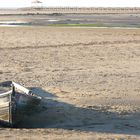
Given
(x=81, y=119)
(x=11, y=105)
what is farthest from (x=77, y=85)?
(x=11, y=105)

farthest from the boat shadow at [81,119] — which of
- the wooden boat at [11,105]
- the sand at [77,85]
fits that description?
the wooden boat at [11,105]

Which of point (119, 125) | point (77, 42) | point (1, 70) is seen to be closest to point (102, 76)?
point (1, 70)

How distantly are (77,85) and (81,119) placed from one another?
4287mm

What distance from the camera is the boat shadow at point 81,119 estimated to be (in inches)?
476

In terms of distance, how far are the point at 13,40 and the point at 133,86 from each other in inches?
670

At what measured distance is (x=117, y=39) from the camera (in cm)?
3375

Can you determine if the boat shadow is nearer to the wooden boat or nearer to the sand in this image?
the sand

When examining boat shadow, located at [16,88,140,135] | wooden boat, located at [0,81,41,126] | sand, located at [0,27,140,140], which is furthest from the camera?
boat shadow, located at [16,88,140,135]

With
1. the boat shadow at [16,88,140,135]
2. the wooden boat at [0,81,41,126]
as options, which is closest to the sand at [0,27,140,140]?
the boat shadow at [16,88,140,135]

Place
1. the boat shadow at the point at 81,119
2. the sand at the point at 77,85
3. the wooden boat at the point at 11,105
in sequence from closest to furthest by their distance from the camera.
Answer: the wooden boat at the point at 11,105, the sand at the point at 77,85, the boat shadow at the point at 81,119

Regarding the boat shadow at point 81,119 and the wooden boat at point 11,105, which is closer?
the wooden boat at point 11,105

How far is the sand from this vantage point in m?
11.9

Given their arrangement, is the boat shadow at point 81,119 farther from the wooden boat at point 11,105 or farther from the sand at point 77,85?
the wooden boat at point 11,105

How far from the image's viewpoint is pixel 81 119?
12.8 meters
